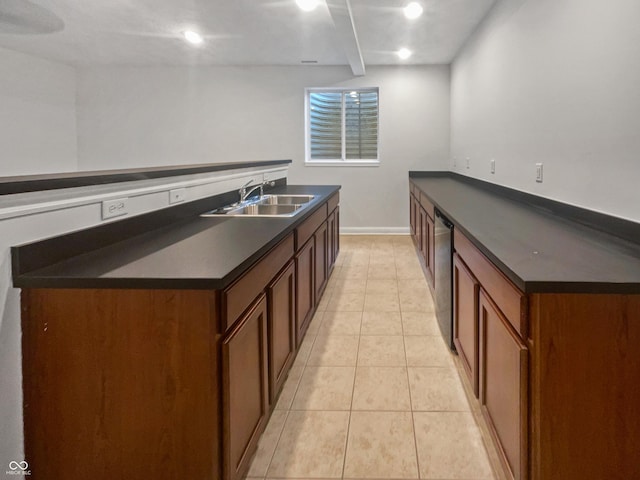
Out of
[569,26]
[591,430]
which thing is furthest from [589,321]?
[569,26]

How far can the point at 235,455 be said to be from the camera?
148 cm

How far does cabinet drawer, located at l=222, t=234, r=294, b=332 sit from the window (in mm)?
4903

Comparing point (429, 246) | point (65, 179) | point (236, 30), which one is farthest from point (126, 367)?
point (236, 30)

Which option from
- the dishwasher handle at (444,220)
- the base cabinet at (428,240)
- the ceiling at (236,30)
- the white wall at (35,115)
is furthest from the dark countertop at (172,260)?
the white wall at (35,115)

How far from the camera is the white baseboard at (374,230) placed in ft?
22.6

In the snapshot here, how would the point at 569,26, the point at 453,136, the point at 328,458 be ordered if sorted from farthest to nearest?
1. the point at 453,136
2. the point at 569,26
3. the point at 328,458

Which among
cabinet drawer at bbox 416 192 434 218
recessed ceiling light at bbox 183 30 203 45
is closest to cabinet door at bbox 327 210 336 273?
cabinet drawer at bbox 416 192 434 218

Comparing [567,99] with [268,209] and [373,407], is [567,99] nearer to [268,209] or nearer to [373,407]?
[373,407]

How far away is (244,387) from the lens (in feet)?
5.15

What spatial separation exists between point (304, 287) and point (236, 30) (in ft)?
11.1

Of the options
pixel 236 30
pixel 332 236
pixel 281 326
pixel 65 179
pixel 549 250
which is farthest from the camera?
pixel 236 30

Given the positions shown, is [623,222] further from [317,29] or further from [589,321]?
[317,29]

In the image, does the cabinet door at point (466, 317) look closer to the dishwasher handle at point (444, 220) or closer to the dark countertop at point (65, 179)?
the dishwasher handle at point (444, 220)

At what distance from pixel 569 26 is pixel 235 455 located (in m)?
2.53
